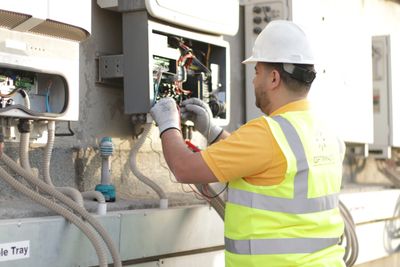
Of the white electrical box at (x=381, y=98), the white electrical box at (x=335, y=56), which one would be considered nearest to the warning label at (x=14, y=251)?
the white electrical box at (x=335, y=56)

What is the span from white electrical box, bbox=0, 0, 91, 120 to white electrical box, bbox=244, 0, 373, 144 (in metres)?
1.48

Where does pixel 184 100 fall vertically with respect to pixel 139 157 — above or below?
above

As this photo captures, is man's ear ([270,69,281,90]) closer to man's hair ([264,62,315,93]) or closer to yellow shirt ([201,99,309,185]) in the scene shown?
man's hair ([264,62,315,93])

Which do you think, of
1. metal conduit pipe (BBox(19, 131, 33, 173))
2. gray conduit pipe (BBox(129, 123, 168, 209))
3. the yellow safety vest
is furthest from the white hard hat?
metal conduit pipe (BBox(19, 131, 33, 173))

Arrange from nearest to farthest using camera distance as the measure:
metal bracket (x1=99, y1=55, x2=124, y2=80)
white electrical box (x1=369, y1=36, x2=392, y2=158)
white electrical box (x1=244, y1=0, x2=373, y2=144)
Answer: metal bracket (x1=99, y1=55, x2=124, y2=80)
white electrical box (x1=244, y1=0, x2=373, y2=144)
white electrical box (x1=369, y1=36, x2=392, y2=158)

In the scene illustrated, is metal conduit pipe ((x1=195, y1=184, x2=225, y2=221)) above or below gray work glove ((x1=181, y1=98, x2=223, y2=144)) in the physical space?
below

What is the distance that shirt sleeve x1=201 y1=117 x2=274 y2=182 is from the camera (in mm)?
2076

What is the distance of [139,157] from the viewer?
120 inches

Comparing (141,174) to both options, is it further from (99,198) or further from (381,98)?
(381,98)

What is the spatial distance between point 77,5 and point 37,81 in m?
0.32

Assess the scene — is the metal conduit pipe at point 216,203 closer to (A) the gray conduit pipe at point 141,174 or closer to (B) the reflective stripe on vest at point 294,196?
(A) the gray conduit pipe at point 141,174

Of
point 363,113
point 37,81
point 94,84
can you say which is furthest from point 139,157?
point 363,113

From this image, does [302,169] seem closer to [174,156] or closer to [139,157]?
[174,156]

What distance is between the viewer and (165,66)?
2.80 meters
